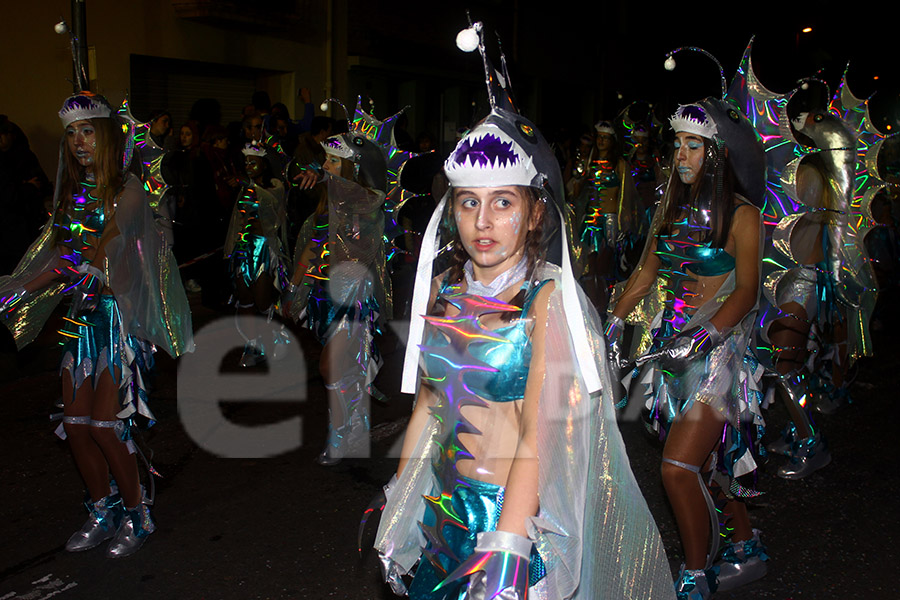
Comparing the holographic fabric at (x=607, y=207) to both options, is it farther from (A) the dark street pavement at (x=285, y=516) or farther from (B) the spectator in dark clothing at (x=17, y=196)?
(B) the spectator in dark clothing at (x=17, y=196)

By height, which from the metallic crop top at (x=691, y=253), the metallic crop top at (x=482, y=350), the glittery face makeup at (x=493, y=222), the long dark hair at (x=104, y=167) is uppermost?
the long dark hair at (x=104, y=167)

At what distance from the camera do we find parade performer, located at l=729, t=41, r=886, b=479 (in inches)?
175

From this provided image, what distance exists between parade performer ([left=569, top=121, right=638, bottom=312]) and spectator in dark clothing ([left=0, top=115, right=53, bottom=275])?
6.07 meters

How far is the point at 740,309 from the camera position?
11.5ft

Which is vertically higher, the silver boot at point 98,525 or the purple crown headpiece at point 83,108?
the purple crown headpiece at point 83,108

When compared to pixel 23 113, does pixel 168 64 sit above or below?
above

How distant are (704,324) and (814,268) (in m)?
2.44

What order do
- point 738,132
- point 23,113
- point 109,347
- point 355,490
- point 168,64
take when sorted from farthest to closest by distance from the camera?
point 168,64, point 23,113, point 355,490, point 109,347, point 738,132

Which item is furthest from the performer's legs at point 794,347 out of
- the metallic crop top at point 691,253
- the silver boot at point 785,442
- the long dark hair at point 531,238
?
the long dark hair at point 531,238

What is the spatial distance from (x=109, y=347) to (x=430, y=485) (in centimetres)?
219

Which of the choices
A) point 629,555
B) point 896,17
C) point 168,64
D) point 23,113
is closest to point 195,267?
point 23,113

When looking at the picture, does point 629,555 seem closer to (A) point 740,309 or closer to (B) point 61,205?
Answer: (A) point 740,309

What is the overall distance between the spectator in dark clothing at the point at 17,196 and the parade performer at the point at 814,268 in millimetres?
6207

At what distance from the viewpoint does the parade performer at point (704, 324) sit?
3.52 m
